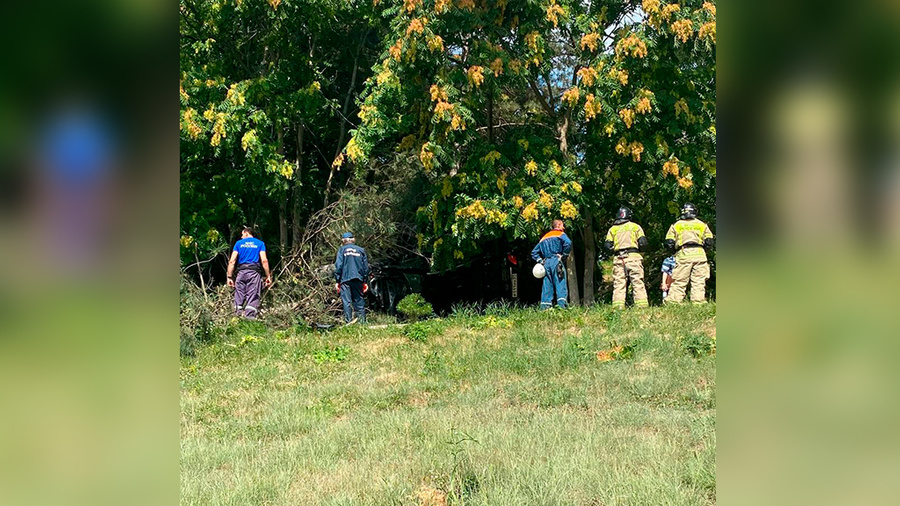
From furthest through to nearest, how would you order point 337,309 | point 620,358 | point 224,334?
point 337,309 < point 224,334 < point 620,358

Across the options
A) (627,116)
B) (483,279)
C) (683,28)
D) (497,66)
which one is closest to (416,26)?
(497,66)

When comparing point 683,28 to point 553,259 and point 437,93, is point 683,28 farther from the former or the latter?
point 553,259

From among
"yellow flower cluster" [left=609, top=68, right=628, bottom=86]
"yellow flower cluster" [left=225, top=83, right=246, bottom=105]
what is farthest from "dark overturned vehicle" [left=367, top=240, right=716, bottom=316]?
"yellow flower cluster" [left=225, top=83, right=246, bottom=105]

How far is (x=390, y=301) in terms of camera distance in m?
16.1

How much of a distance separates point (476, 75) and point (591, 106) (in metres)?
2.69

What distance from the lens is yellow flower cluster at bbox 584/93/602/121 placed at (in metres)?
15.4

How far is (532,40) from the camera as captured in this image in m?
15.3

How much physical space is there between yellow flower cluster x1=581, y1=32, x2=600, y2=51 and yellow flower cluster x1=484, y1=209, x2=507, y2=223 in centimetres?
434

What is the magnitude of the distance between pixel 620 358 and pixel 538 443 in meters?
3.29

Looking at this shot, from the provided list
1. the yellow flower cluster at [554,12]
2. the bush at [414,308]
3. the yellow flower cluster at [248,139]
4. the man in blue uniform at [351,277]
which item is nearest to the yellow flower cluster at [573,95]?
the yellow flower cluster at [554,12]

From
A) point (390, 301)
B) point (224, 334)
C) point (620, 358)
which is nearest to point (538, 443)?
point (620, 358)

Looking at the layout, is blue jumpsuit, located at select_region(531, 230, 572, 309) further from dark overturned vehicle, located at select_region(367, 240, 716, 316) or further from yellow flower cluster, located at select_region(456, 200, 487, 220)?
dark overturned vehicle, located at select_region(367, 240, 716, 316)

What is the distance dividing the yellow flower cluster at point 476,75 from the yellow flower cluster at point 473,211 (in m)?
2.54
